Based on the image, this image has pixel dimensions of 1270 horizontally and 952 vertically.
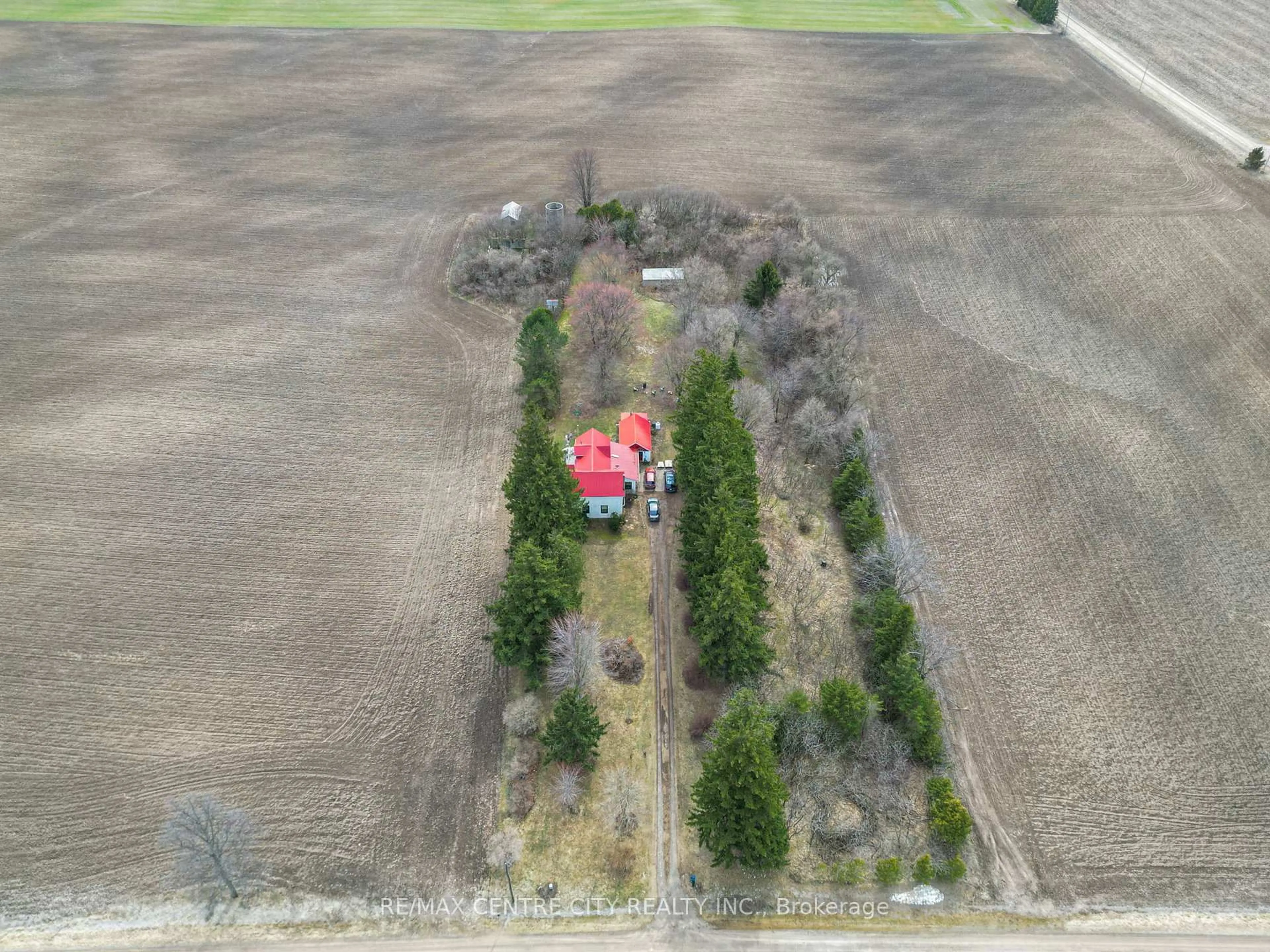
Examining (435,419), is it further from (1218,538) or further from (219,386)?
(1218,538)

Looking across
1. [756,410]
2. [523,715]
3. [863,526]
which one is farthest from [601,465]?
[863,526]

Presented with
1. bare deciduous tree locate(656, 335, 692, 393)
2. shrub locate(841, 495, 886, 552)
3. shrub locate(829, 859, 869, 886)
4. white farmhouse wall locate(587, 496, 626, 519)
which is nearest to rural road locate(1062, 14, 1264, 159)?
bare deciduous tree locate(656, 335, 692, 393)

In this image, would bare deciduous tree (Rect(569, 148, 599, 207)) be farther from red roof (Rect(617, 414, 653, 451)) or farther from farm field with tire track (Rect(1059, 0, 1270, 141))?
A: farm field with tire track (Rect(1059, 0, 1270, 141))

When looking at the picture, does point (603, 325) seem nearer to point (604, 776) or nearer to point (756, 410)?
point (756, 410)

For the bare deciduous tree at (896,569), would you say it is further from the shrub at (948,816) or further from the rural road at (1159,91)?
the rural road at (1159,91)

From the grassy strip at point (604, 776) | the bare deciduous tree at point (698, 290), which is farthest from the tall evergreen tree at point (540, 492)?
the bare deciduous tree at point (698, 290)

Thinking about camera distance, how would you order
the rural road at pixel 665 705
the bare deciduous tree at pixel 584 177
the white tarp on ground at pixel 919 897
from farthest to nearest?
the bare deciduous tree at pixel 584 177 < the rural road at pixel 665 705 < the white tarp on ground at pixel 919 897

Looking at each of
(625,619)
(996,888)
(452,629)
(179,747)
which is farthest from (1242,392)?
(179,747)
